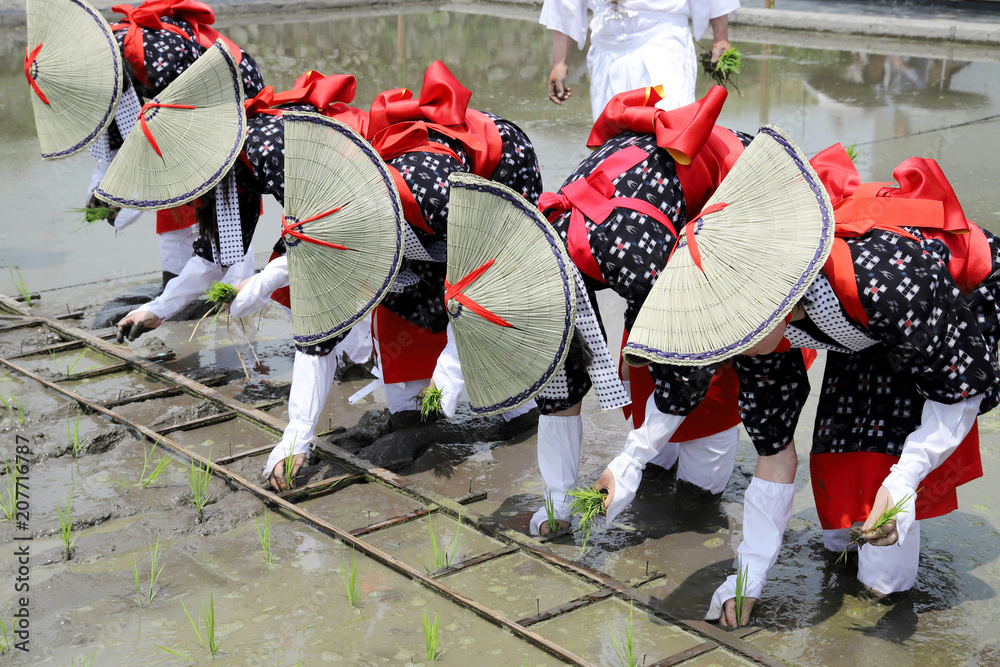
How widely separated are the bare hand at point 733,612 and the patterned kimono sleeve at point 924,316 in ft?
2.15

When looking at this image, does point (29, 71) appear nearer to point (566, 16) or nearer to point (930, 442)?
point (566, 16)

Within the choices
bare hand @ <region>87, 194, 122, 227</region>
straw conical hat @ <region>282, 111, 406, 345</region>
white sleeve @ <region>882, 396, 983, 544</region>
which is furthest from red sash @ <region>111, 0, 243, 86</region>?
white sleeve @ <region>882, 396, 983, 544</region>

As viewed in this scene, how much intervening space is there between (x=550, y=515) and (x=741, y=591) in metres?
0.65

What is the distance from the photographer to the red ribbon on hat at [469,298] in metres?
2.61

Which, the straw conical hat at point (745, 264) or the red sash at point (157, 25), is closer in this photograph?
the straw conical hat at point (745, 264)

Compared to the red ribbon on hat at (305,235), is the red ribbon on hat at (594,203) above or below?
above

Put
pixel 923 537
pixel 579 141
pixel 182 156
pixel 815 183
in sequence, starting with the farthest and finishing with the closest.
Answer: pixel 579 141 < pixel 182 156 < pixel 923 537 < pixel 815 183

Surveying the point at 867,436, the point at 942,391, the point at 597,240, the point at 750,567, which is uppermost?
the point at 597,240

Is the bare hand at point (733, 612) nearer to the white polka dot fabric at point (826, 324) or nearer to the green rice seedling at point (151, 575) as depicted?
the white polka dot fabric at point (826, 324)

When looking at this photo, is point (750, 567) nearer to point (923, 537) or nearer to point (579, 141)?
point (923, 537)

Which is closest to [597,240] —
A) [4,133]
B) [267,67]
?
[4,133]

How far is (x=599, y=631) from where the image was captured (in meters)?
2.60

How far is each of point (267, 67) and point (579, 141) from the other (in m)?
4.56

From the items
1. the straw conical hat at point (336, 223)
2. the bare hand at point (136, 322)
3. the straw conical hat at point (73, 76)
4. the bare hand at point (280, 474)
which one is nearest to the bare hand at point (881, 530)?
the straw conical hat at point (336, 223)
